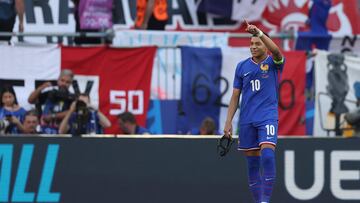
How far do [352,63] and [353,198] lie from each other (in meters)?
3.72

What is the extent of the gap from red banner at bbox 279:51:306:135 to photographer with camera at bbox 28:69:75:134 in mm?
3530

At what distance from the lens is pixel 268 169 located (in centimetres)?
1116

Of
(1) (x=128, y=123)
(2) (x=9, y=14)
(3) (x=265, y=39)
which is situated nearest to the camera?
(3) (x=265, y=39)

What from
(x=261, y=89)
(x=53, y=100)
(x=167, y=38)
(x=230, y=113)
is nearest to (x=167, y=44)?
(x=167, y=38)

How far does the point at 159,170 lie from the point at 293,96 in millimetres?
3908

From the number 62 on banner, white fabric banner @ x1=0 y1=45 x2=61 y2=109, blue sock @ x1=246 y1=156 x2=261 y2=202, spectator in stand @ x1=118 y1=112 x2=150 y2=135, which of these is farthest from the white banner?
blue sock @ x1=246 y1=156 x2=261 y2=202

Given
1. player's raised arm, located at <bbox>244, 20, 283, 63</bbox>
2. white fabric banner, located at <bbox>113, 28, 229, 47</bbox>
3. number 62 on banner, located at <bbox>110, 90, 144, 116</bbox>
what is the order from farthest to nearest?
white fabric banner, located at <bbox>113, 28, 229, 47</bbox>
number 62 on banner, located at <bbox>110, 90, 144, 116</bbox>
player's raised arm, located at <bbox>244, 20, 283, 63</bbox>

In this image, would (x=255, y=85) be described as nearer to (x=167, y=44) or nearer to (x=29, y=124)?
(x=29, y=124)

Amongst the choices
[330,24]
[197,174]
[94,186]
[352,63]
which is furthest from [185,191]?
[330,24]

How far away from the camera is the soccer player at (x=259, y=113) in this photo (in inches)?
442

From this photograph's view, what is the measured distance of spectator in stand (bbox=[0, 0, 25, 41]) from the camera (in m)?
15.9

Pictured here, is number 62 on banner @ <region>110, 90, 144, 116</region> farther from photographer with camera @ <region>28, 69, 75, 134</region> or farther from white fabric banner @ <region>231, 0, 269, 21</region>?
white fabric banner @ <region>231, 0, 269, 21</region>

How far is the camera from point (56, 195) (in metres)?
13.0

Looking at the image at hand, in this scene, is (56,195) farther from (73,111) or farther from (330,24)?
(330,24)
